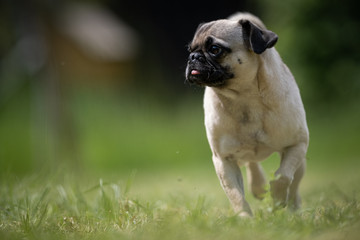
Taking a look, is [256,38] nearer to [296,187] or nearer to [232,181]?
[232,181]

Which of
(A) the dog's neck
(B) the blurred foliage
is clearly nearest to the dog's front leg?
(A) the dog's neck

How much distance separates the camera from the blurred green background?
9945 millimetres

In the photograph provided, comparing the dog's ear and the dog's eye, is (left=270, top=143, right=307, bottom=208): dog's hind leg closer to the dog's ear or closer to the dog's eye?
the dog's ear

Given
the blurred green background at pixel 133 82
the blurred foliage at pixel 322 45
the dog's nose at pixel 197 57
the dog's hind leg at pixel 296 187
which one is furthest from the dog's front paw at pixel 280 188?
the blurred foliage at pixel 322 45

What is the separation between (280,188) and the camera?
456 cm

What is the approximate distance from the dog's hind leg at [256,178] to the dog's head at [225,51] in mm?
1492

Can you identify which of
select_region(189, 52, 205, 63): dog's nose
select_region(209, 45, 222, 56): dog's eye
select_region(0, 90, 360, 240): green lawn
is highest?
select_region(209, 45, 222, 56): dog's eye

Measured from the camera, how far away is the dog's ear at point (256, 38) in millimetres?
4426

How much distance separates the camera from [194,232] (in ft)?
11.4

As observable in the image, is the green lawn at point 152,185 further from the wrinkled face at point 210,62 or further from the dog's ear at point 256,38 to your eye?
the dog's ear at point 256,38

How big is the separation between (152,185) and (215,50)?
3.70 metres

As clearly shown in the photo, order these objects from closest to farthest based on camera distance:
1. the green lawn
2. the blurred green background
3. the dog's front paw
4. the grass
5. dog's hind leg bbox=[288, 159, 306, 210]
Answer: the grass < the green lawn < the dog's front paw < dog's hind leg bbox=[288, 159, 306, 210] < the blurred green background

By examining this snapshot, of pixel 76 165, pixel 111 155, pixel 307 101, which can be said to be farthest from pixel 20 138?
pixel 307 101

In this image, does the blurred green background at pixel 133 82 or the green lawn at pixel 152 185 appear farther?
the blurred green background at pixel 133 82
